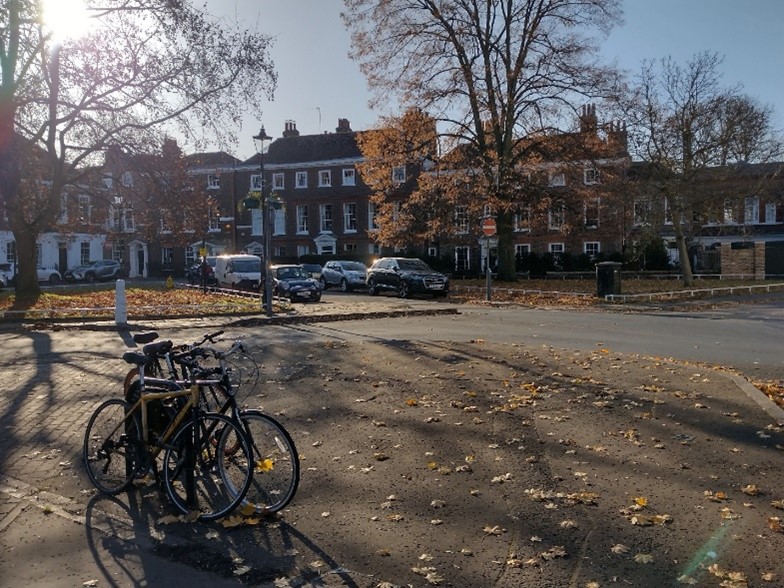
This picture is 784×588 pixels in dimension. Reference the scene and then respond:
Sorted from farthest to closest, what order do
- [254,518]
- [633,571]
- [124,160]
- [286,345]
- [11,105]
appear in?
[124,160] → [11,105] → [286,345] → [254,518] → [633,571]

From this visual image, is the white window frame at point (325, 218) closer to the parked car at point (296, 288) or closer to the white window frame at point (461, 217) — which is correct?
the white window frame at point (461, 217)

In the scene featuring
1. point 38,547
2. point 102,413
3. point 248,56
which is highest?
point 248,56

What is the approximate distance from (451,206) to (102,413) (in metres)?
30.8

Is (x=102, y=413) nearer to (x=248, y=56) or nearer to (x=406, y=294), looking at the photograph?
Result: (x=248, y=56)

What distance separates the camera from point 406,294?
3172 centimetres

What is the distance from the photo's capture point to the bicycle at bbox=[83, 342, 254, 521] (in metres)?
5.32

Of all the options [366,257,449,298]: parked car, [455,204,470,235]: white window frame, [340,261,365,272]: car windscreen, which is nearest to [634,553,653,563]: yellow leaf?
[366,257,449,298]: parked car

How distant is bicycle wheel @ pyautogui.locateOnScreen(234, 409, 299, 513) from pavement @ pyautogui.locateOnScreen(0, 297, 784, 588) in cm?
18

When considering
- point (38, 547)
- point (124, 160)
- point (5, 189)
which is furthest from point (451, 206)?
point (38, 547)

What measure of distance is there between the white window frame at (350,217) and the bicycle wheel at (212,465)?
58141 millimetres

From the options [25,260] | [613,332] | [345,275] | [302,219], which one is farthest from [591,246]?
[613,332]

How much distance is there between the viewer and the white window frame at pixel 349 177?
63250mm

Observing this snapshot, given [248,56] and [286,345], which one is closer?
[286,345]

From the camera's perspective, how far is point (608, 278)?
2848cm
